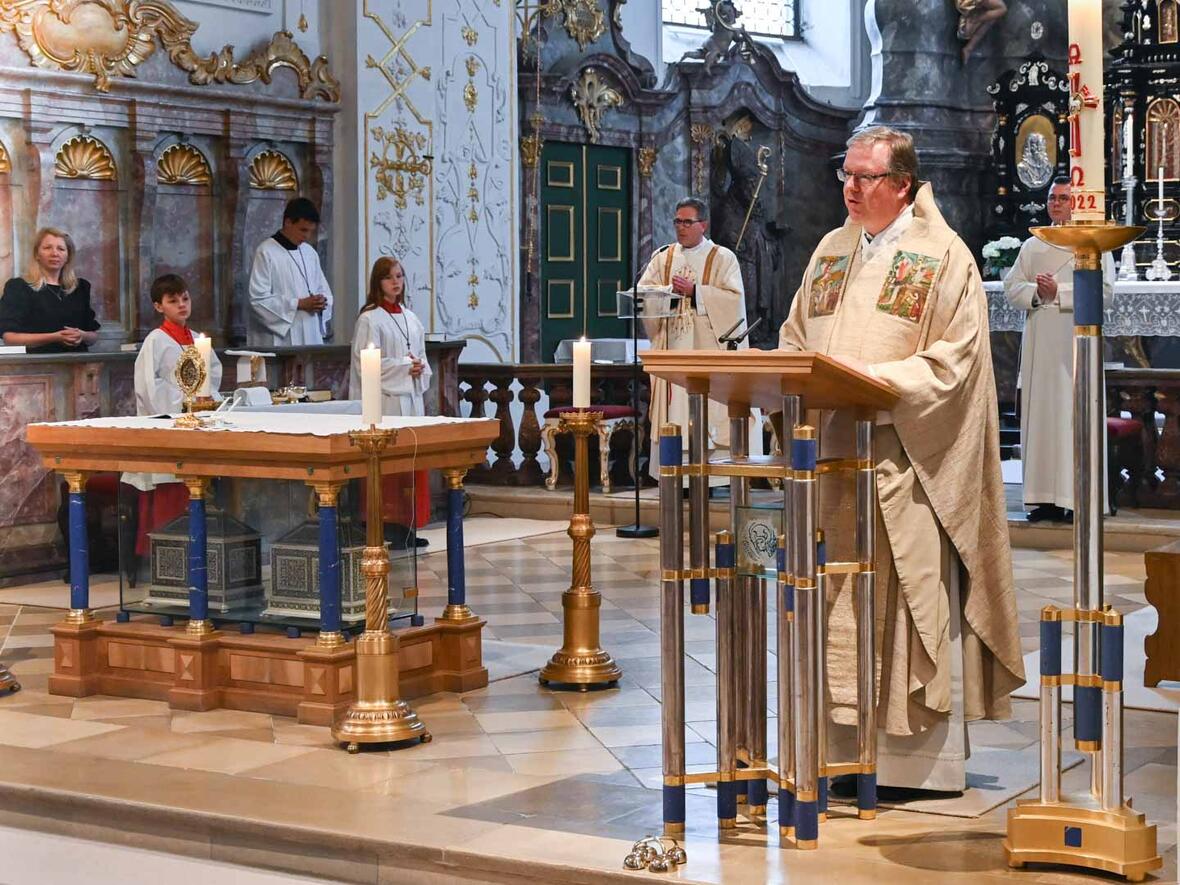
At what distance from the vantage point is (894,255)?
473 centimetres

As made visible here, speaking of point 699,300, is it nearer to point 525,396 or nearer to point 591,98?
point 525,396

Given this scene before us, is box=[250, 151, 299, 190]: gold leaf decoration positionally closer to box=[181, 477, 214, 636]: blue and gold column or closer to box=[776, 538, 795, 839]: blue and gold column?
box=[181, 477, 214, 636]: blue and gold column

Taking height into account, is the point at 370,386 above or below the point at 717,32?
below

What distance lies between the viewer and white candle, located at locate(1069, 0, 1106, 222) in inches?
150

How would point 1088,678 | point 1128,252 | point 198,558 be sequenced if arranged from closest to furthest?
point 1088,678 → point 198,558 → point 1128,252

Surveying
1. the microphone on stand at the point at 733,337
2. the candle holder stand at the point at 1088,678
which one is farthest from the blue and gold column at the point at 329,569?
the microphone on stand at the point at 733,337

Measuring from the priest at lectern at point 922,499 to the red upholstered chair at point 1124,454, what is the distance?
19.0ft

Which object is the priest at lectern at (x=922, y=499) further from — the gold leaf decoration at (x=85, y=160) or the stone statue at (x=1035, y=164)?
the stone statue at (x=1035, y=164)

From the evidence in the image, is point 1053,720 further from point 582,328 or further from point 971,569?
point 582,328

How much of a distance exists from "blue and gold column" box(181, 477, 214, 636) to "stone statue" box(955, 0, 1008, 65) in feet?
46.1

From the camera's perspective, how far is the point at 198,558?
611cm

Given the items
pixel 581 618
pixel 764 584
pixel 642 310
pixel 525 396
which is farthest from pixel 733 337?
pixel 764 584

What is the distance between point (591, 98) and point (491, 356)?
9.94 feet

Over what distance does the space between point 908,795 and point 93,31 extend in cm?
783
